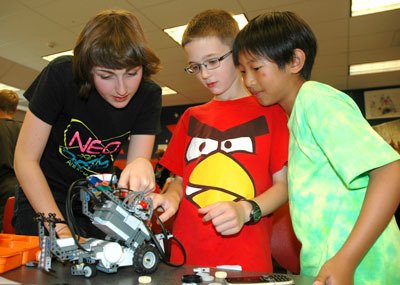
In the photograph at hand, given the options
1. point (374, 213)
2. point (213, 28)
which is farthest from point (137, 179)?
point (213, 28)

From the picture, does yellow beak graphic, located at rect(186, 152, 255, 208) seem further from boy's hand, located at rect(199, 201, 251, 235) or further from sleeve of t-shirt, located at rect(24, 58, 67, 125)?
sleeve of t-shirt, located at rect(24, 58, 67, 125)

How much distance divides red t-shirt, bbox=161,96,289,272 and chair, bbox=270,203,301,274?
6cm

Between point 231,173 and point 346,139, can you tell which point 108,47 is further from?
point 346,139

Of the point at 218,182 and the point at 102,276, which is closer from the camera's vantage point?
the point at 102,276

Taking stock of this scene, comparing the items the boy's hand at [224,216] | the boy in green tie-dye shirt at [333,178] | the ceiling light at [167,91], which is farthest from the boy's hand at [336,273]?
the ceiling light at [167,91]

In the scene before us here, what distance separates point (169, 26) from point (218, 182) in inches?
123

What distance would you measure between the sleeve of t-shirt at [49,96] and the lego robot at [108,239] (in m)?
0.40

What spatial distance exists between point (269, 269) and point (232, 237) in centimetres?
14

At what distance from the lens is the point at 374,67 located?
5.29m

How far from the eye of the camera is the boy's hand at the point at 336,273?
1.90ft

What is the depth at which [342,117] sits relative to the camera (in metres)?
0.70

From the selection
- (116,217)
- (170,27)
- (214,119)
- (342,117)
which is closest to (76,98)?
(214,119)

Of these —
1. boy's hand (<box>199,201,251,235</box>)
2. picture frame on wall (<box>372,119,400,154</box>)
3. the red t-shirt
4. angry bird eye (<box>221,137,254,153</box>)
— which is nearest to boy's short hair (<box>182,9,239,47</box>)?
the red t-shirt

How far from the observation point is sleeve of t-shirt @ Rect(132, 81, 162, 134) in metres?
1.17
